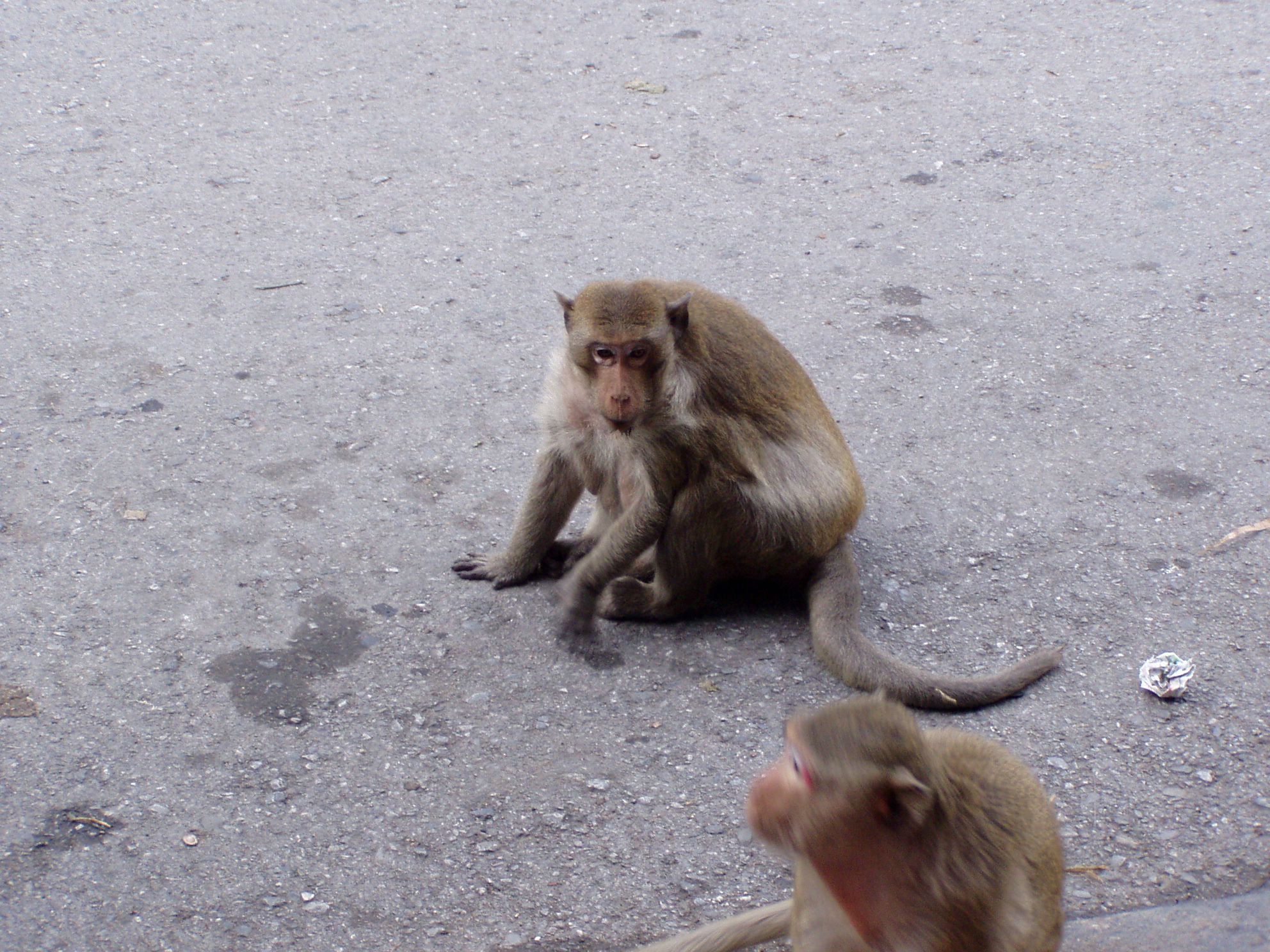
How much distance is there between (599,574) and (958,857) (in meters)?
1.47

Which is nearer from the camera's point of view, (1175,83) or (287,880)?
(287,880)

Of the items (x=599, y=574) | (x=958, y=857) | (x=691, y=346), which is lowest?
(x=599, y=574)

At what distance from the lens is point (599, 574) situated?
3.32 metres

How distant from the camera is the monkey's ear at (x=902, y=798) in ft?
6.45

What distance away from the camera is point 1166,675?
319cm

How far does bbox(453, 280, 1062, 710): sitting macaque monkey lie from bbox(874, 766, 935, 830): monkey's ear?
3.52 feet

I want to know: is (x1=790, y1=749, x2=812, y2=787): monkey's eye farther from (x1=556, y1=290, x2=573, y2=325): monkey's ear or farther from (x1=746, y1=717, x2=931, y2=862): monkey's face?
(x1=556, y1=290, x2=573, y2=325): monkey's ear

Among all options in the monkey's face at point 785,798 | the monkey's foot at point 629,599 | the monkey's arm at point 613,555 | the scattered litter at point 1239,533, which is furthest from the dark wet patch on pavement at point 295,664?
the scattered litter at point 1239,533

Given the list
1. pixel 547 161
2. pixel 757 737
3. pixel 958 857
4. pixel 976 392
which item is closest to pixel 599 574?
pixel 757 737

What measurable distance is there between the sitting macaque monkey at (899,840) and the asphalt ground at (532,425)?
1.82 ft

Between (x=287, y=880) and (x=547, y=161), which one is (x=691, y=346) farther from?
(x=547, y=161)

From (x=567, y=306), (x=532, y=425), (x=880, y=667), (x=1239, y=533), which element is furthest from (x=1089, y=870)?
(x=532, y=425)

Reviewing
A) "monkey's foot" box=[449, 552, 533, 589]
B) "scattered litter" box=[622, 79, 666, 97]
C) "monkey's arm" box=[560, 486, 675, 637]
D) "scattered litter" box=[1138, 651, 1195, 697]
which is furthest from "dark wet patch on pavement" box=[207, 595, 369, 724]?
"scattered litter" box=[622, 79, 666, 97]

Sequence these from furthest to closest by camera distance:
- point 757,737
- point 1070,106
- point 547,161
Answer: point 1070,106, point 547,161, point 757,737
